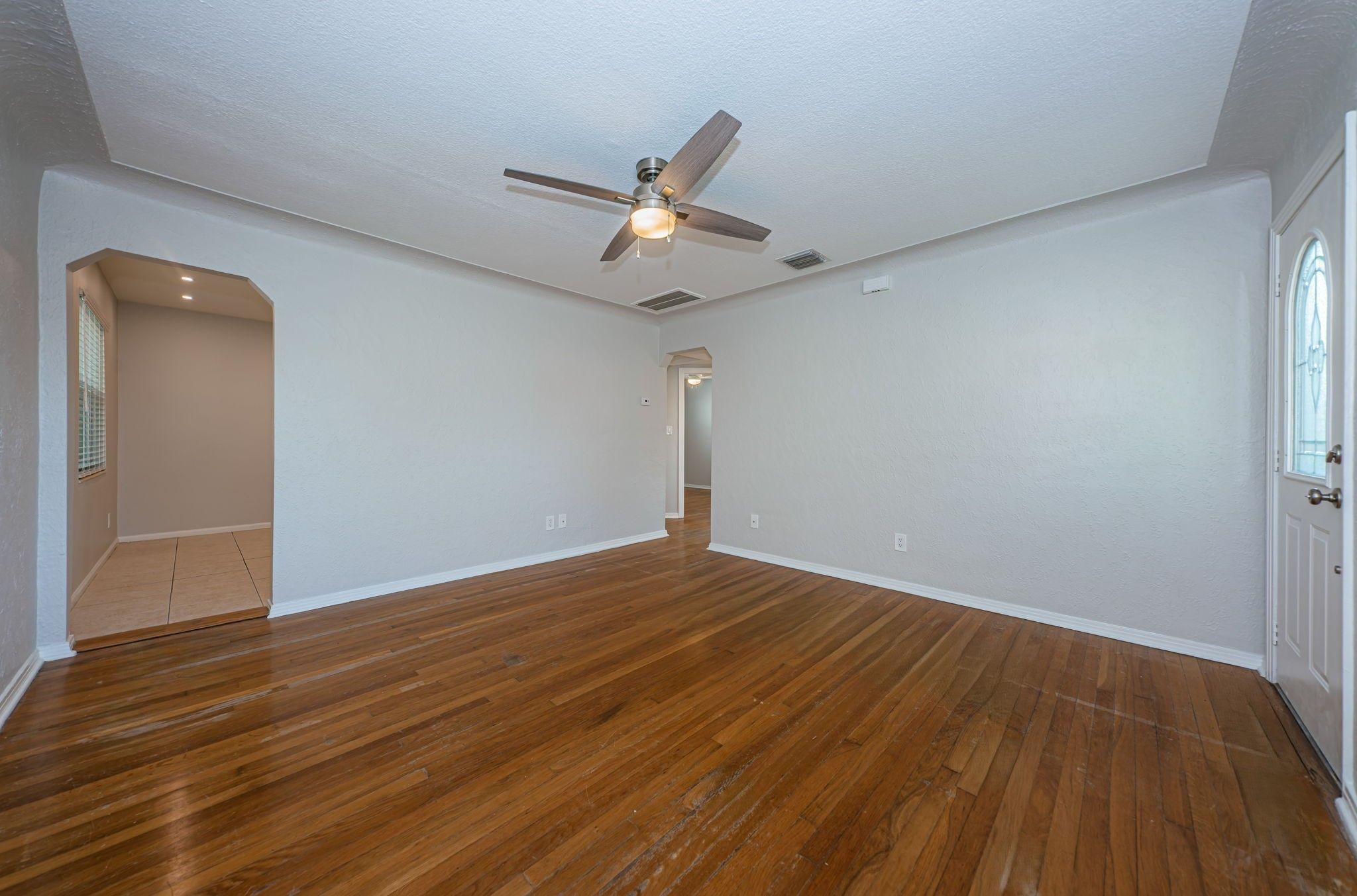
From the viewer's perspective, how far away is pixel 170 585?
3771 mm

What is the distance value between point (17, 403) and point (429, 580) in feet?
7.88

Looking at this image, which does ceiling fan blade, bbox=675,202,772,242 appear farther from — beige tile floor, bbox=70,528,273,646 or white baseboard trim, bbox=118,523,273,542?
white baseboard trim, bbox=118,523,273,542

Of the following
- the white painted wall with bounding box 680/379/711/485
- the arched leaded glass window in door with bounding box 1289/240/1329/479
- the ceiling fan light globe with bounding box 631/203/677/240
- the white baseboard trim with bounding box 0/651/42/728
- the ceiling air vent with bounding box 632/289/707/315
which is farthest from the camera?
the white painted wall with bounding box 680/379/711/485

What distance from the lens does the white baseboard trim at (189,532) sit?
5.30 meters

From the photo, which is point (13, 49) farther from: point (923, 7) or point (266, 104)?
point (923, 7)

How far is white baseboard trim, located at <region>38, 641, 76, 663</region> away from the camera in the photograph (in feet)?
8.51

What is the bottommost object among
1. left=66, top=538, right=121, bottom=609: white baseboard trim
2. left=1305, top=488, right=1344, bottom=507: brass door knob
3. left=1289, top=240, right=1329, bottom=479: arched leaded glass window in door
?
left=66, top=538, right=121, bottom=609: white baseboard trim

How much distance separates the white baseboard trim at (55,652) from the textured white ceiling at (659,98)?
2593 mm

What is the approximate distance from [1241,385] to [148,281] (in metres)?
8.27

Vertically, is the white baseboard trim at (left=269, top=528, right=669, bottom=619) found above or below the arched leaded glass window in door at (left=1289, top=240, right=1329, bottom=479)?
below

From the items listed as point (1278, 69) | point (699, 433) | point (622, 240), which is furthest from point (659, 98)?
point (699, 433)

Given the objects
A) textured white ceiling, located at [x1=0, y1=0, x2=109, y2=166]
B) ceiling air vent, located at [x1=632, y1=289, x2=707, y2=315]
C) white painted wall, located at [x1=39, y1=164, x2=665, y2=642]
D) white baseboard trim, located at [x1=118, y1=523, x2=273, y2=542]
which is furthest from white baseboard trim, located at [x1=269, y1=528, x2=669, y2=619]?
white baseboard trim, located at [x1=118, y1=523, x2=273, y2=542]

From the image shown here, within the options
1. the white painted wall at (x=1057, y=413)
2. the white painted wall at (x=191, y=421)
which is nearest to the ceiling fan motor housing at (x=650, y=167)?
the white painted wall at (x=1057, y=413)

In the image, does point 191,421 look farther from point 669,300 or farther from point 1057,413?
point 1057,413
